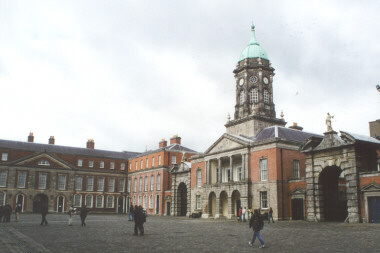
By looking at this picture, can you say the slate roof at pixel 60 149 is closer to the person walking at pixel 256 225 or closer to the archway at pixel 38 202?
the archway at pixel 38 202

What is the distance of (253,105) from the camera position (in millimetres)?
48812

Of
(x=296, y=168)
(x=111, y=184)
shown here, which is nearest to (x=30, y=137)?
(x=111, y=184)

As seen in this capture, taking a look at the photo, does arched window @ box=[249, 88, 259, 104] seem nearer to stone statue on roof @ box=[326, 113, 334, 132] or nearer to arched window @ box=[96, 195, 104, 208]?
stone statue on roof @ box=[326, 113, 334, 132]

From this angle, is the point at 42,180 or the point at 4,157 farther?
the point at 42,180

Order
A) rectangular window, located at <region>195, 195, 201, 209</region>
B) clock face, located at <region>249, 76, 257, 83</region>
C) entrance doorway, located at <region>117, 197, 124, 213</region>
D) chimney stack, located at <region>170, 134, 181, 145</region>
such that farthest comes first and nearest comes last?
entrance doorway, located at <region>117, 197, 124, 213</region> < chimney stack, located at <region>170, 134, 181, 145</region> < rectangular window, located at <region>195, 195, 201, 209</region> < clock face, located at <region>249, 76, 257, 83</region>

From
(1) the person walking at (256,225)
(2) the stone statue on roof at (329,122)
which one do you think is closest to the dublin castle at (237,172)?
(2) the stone statue on roof at (329,122)

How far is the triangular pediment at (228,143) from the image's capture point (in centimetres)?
4459

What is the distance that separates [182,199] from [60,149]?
2889cm

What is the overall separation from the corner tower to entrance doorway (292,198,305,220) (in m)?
11.3

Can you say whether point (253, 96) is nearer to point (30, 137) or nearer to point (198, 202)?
point (198, 202)

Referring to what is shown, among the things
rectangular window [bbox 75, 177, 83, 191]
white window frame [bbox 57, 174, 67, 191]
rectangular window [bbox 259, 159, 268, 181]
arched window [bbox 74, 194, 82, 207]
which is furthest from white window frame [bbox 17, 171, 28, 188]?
rectangular window [bbox 259, 159, 268, 181]

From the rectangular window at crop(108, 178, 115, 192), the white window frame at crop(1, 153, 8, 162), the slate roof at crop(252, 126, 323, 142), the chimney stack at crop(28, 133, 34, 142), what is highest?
the chimney stack at crop(28, 133, 34, 142)

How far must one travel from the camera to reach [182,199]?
58.1 meters

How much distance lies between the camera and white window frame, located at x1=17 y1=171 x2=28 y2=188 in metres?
65.8
